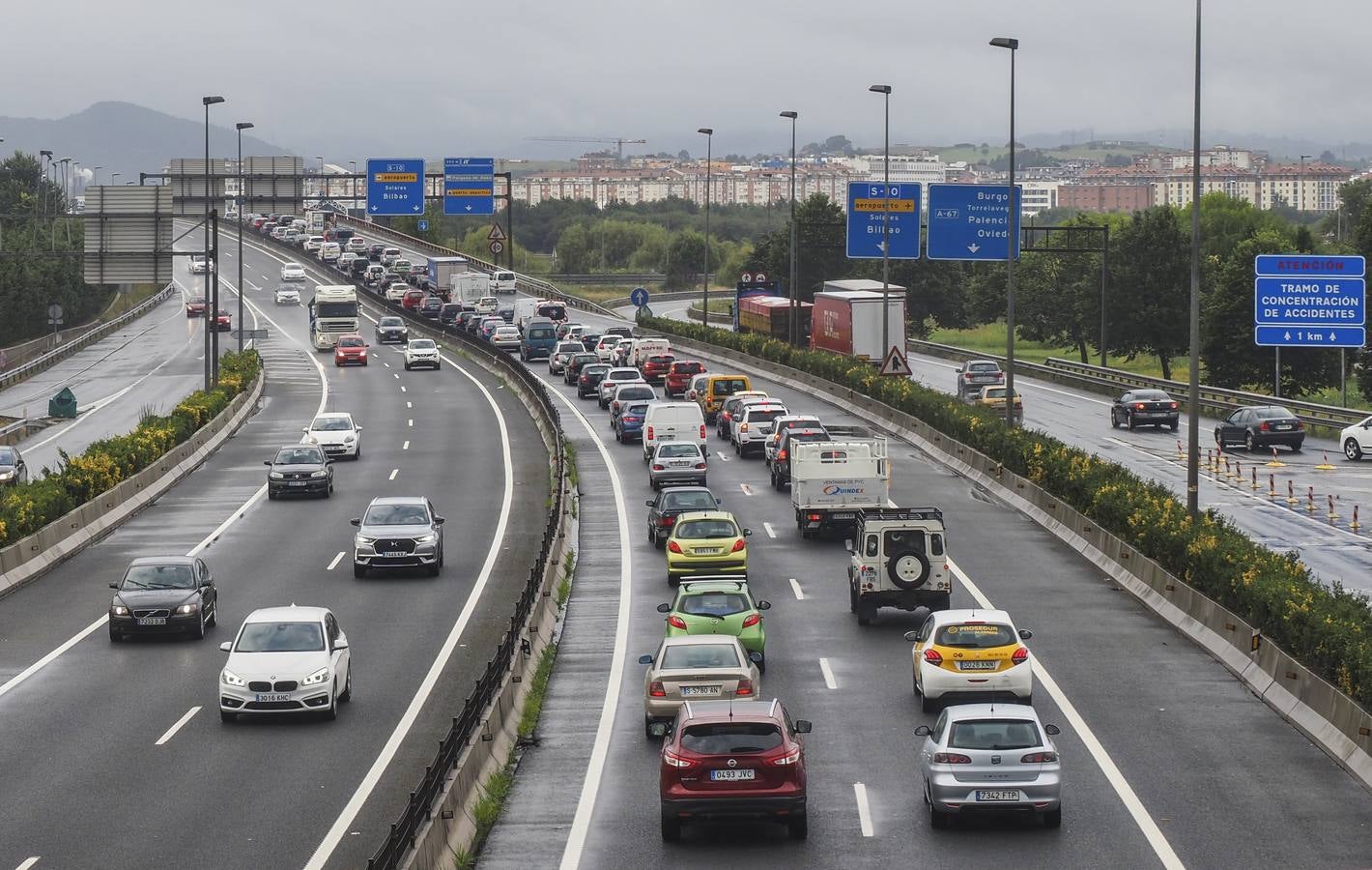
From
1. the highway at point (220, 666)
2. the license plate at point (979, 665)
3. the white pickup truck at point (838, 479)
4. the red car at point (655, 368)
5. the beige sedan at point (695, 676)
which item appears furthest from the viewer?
the red car at point (655, 368)

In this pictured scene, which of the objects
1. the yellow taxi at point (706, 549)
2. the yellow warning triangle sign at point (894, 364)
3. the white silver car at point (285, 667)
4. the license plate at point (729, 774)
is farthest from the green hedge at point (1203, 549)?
the white silver car at point (285, 667)

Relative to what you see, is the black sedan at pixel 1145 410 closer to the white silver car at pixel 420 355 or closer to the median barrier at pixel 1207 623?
the median barrier at pixel 1207 623

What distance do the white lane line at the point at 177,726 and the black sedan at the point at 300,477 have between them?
23658mm

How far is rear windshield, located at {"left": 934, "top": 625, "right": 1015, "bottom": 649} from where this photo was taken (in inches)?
998

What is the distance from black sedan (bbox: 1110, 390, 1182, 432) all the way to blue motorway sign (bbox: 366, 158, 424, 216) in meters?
48.3

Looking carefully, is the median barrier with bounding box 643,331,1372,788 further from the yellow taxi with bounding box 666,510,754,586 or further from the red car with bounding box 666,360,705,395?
the red car with bounding box 666,360,705,395

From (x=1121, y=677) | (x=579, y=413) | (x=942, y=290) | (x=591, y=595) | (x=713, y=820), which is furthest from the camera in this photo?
(x=942, y=290)

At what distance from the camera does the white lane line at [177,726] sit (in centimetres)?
2472

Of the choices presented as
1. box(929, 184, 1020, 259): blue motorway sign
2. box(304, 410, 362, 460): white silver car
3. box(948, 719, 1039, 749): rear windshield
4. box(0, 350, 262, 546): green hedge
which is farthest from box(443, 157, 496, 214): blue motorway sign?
box(948, 719, 1039, 749): rear windshield

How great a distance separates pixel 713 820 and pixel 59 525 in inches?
1055

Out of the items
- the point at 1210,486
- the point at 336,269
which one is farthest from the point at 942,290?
the point at 1210,486

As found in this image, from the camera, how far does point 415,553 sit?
125 feet

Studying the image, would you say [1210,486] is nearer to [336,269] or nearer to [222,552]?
[222,552]

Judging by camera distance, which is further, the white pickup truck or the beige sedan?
the white pickup truck
